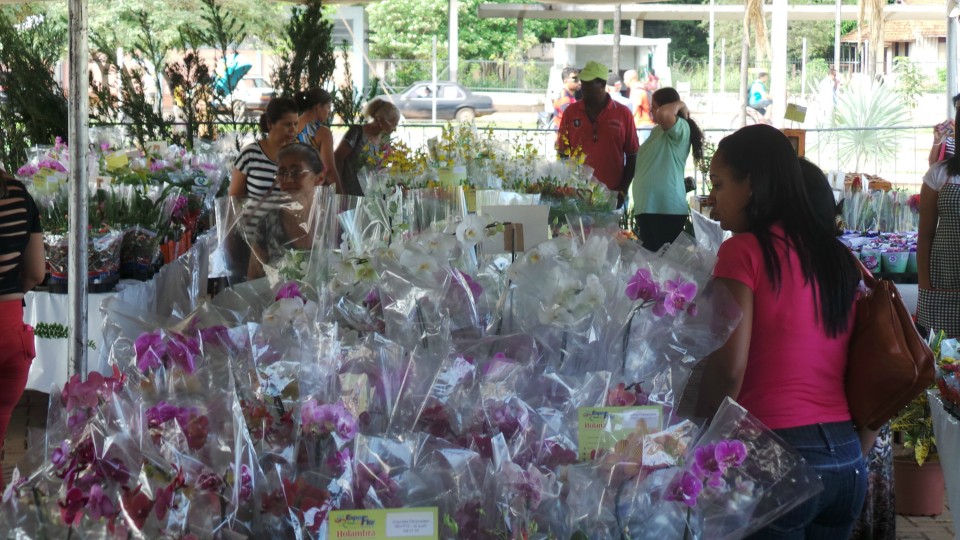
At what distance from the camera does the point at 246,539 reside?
154 cm

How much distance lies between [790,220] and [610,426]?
636 mm

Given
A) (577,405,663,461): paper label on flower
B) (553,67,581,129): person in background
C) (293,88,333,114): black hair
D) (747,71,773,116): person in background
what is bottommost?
(577,405,663,461): paper label on flower

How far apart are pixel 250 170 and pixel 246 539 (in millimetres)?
3638

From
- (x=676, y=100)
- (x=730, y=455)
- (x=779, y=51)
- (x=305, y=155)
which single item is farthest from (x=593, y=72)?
(x=730, y=455)

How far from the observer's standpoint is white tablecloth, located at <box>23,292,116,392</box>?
434cm

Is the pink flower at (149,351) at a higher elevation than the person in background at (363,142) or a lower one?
lower

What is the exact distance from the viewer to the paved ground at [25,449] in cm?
375

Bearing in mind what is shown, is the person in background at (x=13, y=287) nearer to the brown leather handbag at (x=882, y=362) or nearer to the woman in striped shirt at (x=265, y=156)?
the woman in striped shirt at (x=265, y=156)

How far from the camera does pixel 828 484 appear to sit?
205cm

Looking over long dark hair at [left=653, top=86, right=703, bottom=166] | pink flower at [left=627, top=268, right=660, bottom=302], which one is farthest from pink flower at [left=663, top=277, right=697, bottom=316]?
long dark hair at [left=653, top=86, right=703, bottom=166]

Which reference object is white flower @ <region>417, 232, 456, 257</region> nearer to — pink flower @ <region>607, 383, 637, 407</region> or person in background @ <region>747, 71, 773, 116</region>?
pink flower @ <region>607, 383, 637, 407</region>

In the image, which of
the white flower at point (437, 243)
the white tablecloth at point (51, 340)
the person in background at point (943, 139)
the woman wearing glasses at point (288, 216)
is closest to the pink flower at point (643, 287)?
the white flower at point (437, 243)

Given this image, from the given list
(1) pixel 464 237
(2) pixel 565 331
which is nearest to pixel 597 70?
(1) pixel 464 237

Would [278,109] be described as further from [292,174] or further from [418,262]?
[418,262]
